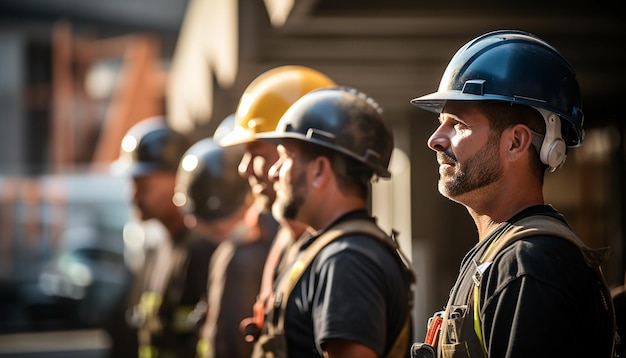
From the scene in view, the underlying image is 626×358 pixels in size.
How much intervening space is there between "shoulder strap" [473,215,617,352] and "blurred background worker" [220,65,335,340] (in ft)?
7.02

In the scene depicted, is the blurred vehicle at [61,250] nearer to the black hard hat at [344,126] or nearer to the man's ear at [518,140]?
the black hard hat at [344,126]

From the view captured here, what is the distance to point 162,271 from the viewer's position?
25.0 ft

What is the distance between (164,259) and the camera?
25.3ft

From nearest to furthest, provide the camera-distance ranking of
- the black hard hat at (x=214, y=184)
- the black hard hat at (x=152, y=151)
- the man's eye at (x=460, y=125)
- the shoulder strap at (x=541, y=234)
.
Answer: the shoulder strap at (x=541, y=234) → the man's eye at (x=460, y=125) → the black hard hat at (x=214, y=184) → the black hard hat at (x=152, y=151)

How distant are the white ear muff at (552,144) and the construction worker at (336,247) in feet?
2.96

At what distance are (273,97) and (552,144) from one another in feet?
7.90

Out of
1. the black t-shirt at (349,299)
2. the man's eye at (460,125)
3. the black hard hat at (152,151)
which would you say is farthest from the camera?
the black hard hat at (152,151)

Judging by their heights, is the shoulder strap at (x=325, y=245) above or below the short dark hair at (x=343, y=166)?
below

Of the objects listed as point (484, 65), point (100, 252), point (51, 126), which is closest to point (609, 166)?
point (484, 65)

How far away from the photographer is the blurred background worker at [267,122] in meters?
5.01

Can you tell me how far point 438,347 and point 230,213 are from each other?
15.2ft

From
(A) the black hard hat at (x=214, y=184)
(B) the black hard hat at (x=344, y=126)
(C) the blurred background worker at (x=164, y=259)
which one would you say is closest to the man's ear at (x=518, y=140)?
(B) the black hard hat at (x=344, y=126)

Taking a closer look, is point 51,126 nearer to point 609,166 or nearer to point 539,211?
point 609,166

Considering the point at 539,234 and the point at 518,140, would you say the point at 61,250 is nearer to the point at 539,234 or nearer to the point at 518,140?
the point at 518,140
